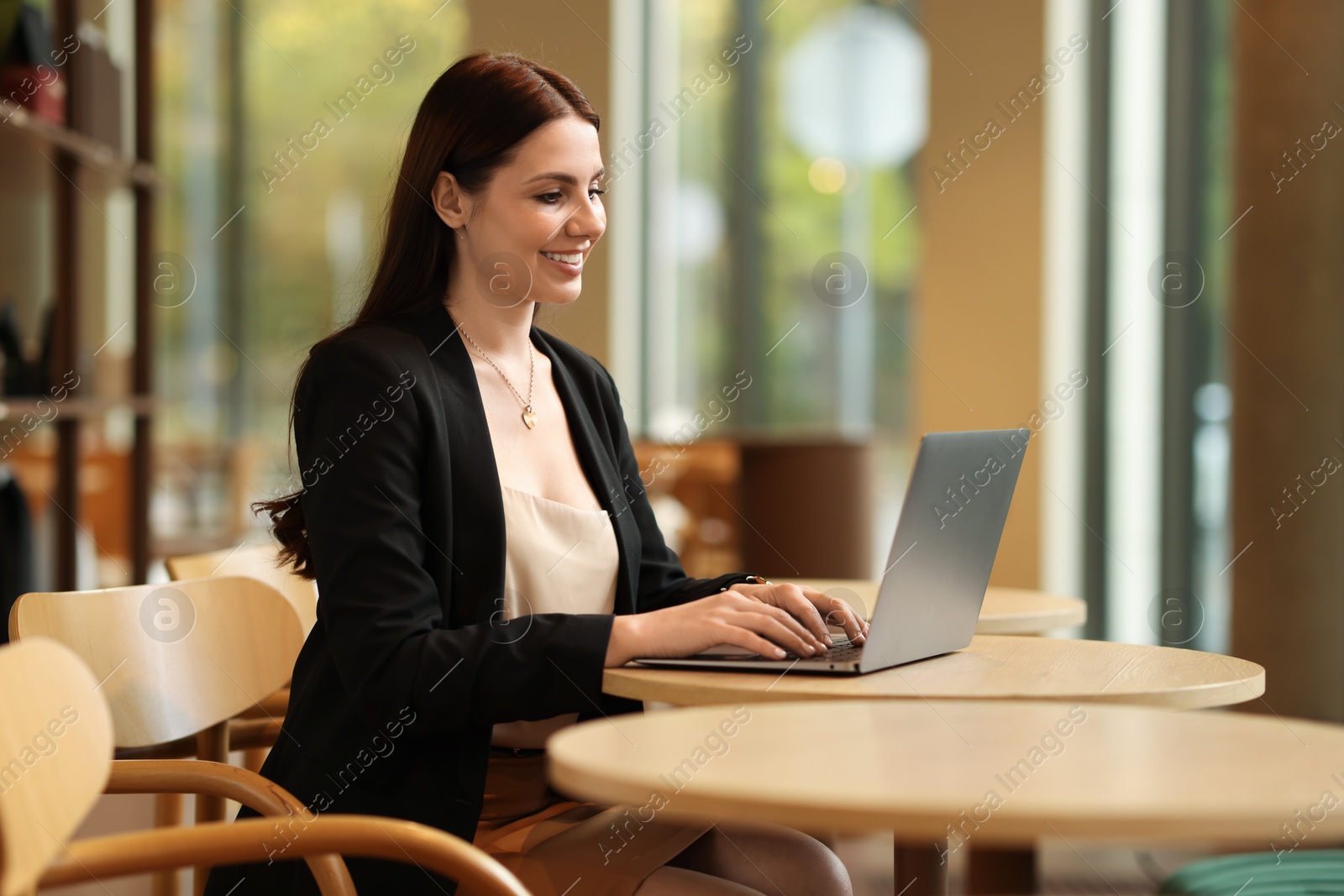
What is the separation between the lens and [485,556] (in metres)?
1.53

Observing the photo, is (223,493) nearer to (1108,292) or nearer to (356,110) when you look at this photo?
(356,110)

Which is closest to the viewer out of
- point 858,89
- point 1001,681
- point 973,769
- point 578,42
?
point 973,769

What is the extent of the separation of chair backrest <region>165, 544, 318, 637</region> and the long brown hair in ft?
1.47

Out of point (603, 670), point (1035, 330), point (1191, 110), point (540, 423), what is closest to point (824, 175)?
point (1035, 330)

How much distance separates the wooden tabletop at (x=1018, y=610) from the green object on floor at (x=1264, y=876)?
46 centimetres

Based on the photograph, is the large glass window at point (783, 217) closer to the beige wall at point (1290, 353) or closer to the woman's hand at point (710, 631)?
the beige wall at point (1290, 353)

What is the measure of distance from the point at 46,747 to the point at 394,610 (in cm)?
49

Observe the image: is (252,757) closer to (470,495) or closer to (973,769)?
(470,495)

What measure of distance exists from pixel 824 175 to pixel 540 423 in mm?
4869

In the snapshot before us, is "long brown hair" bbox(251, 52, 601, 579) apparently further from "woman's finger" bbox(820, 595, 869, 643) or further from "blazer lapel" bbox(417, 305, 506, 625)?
"woman's finger" bbox(820, 595, 869, 643)

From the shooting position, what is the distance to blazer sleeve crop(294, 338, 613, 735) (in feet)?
4.44

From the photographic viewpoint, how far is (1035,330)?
4656 mm

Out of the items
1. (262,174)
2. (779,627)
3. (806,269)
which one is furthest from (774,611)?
(262,174)

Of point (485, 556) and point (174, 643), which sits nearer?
point (485, 556)
